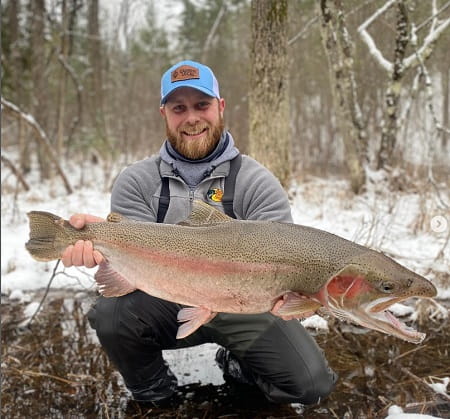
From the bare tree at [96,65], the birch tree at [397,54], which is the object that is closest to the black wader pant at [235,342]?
the birch tree at [397,54]

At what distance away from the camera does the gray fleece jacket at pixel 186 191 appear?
290cm

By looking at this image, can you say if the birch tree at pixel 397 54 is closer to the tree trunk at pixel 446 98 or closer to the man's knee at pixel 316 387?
the tree trunk at pixel 446 98

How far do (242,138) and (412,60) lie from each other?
15.1ft

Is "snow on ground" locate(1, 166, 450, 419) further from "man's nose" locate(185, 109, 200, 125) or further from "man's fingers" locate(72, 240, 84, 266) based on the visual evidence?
"man's nose" locate(185, 109, 200, 125)

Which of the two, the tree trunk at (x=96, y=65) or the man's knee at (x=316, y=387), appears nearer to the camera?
the man's knee at (x=316, y=387)

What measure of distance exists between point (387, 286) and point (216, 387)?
169 cm

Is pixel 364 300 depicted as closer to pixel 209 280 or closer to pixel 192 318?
pixel 209 280

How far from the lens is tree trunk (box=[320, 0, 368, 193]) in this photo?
7379 millimetres

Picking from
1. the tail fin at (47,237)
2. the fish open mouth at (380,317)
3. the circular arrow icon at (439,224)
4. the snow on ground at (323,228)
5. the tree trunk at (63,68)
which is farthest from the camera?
the tree trunk at (63,68)

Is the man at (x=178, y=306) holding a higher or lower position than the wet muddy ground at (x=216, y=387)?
higher

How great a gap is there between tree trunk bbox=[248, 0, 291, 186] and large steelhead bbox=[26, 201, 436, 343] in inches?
151

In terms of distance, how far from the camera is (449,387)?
10.0ft

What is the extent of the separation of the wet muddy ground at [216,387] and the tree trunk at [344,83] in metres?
5.05

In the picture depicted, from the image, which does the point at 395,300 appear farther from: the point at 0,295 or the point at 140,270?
the point at 0,295
